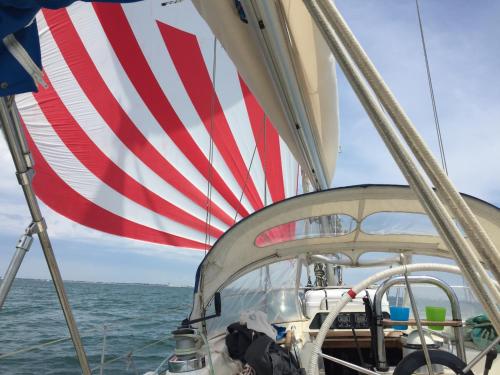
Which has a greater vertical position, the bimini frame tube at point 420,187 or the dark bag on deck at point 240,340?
the bimini frame tube at point 420,187

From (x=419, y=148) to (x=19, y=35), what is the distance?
979mm

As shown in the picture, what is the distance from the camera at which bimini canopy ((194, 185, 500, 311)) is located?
243 cm

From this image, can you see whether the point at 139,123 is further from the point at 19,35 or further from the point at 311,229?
the point at 19,35

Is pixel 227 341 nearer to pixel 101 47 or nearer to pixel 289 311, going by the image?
pixel 289 311

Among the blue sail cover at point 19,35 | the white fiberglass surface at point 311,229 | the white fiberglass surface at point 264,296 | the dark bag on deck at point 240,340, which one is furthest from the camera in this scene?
Answer: the white fiberglass surface at point 264,296

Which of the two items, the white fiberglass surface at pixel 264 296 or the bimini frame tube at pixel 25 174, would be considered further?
the white fiberglass surface at pixel 264 296

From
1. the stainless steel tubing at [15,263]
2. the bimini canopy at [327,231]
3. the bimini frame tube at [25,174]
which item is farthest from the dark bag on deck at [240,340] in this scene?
the stainless steel tubing at [15,263]

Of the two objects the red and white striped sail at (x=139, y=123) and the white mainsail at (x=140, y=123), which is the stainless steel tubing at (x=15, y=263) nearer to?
the white mainsail at (x=140, y=123)

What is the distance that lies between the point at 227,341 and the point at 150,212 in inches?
85.0

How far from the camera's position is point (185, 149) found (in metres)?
4.55

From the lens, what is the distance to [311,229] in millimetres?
2758

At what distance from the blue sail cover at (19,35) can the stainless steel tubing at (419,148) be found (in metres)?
0.68

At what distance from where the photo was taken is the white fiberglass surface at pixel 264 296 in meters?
3.09

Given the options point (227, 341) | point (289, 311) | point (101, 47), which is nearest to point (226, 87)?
point (101, 47)
